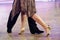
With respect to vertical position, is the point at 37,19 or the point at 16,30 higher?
the point at 37,19

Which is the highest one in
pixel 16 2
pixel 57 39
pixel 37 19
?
pixel 16 2

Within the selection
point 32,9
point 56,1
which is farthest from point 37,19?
point 56,1

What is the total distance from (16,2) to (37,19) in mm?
518

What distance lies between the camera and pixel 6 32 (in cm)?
440

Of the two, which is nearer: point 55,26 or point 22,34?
point 22,34

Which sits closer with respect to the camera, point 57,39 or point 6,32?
point 57,39

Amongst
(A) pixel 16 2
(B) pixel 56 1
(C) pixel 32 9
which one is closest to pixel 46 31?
(C) pixel 32 9

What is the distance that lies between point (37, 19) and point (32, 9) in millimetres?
203

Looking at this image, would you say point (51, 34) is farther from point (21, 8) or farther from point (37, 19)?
point (21, 8)

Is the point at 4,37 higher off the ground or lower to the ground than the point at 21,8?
lower

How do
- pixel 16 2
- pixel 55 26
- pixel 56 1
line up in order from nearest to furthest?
1. pixel 16 2
2. pixel 55 26
3. pixel 56 1

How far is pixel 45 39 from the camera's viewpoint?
3.82 meters

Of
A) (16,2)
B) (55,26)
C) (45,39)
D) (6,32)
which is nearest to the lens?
(45,39)

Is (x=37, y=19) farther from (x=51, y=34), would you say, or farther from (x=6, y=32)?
(x=6, y=32)
